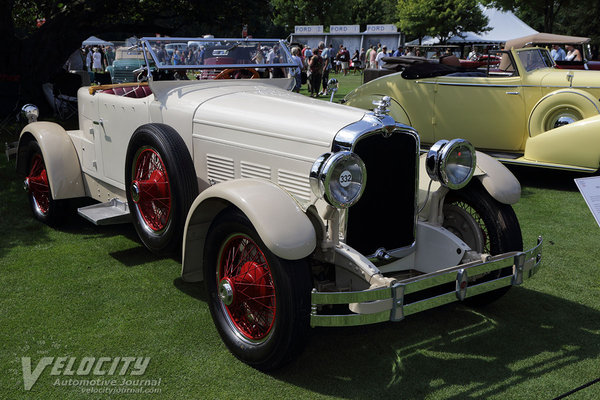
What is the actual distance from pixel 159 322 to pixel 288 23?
164ft

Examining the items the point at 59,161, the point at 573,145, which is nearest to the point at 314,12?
the point at 573,145

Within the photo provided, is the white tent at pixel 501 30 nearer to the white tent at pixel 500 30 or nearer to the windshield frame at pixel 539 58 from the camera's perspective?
the white tent at pixel 500 30

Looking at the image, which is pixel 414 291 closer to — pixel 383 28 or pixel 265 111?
pixel 265 111

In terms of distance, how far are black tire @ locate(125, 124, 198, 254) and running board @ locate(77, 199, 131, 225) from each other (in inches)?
12.6

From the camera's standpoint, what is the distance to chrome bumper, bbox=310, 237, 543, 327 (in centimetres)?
274

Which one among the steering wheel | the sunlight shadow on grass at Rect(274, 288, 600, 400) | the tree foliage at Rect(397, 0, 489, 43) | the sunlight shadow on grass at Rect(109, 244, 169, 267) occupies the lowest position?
the sunlight shadow on grass at Rect(274, 288, 600, 400)

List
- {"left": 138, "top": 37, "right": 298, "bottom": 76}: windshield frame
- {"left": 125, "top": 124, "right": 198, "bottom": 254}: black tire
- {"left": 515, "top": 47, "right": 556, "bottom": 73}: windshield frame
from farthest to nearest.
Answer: {"left": 515, "top": 47, "right": 556, "bottom": 73}: windshield frame, {"left": 138, "top": 37, "right": 298, "bottom": 76}: windshield frame, {"left": 125, "top": 124, "right": 198, "bottom": 254}: black tire

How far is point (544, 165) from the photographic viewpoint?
6.93 metres

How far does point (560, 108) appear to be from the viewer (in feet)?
23.7

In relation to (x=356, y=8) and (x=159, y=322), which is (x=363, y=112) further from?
(x=356, y=8)

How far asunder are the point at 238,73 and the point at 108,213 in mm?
1622

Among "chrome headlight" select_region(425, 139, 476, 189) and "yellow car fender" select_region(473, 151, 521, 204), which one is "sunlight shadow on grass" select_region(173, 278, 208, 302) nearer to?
"chrome headlight" select_region(425, 139, 476, 189)

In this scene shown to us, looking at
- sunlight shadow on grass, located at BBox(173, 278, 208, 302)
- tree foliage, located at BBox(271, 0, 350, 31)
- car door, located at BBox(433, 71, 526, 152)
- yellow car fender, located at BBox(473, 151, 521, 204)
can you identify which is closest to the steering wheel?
sunlight shadow on grass, located at BBox(173, 278, 208, 302)

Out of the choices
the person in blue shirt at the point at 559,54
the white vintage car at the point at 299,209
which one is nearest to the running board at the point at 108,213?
the white vintage car at the point at 299,209
